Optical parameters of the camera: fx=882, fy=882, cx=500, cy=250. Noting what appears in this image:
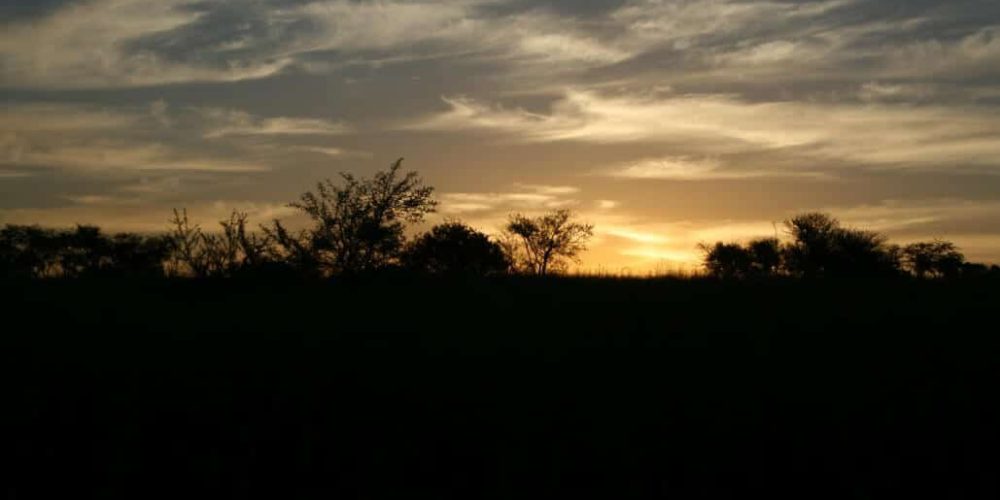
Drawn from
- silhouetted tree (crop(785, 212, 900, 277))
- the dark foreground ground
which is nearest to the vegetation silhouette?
the dark foreground ground

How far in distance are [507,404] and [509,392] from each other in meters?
0.62

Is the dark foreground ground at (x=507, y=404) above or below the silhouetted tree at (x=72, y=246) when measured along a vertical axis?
below

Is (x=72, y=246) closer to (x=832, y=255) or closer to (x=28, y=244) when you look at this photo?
(x=28, y=244)

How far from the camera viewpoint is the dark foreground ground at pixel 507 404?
10469 mm

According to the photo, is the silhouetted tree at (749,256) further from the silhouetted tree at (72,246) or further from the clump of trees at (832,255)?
the silhouetted tree at (72,246)

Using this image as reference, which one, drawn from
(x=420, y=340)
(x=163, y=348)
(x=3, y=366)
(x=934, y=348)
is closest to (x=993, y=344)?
(x=934, y=348)

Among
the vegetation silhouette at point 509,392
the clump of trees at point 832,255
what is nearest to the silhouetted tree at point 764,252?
the clump of trees at point 832,255

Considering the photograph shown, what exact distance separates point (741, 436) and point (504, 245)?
5832 cm

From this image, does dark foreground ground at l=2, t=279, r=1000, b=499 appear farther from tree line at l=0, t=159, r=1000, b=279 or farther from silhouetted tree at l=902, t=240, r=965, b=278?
silhouetted tree at l=902, t=240, r=965, b=278

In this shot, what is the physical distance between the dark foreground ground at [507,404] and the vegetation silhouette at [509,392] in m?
0.05

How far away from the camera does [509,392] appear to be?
1355 centimetres

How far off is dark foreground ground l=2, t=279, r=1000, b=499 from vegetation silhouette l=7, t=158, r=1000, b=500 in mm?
47

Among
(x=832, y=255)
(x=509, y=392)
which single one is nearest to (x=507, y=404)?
(x=509, y=392)

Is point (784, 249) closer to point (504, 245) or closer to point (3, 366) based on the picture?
point (504, 245)
